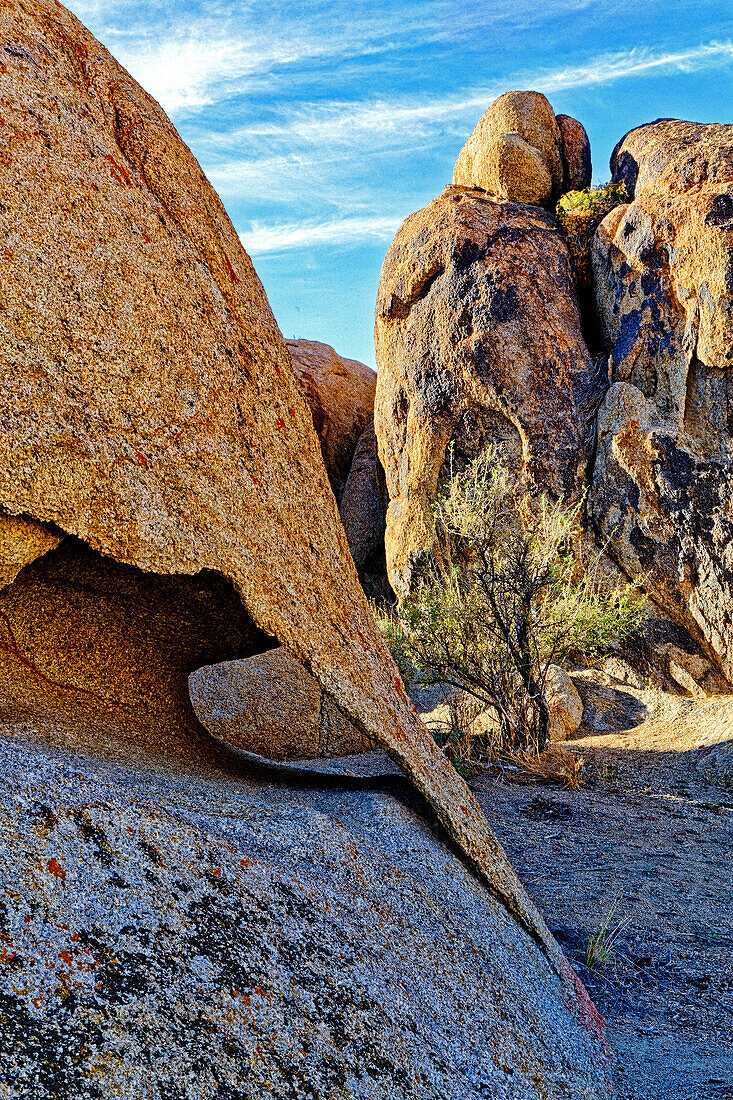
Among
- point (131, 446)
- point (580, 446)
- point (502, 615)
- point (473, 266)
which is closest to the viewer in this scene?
point (131, 446)

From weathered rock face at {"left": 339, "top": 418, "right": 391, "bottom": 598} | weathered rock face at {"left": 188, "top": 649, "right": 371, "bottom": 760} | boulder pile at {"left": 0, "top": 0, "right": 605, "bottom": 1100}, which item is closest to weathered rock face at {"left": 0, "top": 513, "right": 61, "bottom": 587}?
boulder pile at {"left": 0, "top": 0, "right": 605, "bottom": 1100}

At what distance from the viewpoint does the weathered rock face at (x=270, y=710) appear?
351 inches

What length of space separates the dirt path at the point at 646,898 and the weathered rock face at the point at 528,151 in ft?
38.9

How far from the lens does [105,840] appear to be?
7.07ft

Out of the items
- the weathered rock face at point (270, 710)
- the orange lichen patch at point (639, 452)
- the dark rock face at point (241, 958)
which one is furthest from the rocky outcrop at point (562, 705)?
the dark rock face at point (241, 958)

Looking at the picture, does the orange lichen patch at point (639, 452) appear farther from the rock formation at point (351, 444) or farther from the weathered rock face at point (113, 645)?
the weathered rock face at point (113, 645)

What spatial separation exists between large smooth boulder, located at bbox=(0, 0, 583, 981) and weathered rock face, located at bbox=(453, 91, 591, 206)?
556 inches

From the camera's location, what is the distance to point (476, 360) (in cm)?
1395

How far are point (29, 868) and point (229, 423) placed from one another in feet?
5.78

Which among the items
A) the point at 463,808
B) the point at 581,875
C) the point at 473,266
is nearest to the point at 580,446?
the point at 473,266

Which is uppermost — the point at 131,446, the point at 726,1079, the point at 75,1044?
the point at 131,446

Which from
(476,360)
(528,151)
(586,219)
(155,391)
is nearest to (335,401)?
(476,360)

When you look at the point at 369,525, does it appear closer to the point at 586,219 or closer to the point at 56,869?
the point at 586,219

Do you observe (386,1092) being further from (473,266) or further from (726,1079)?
(473,266)
